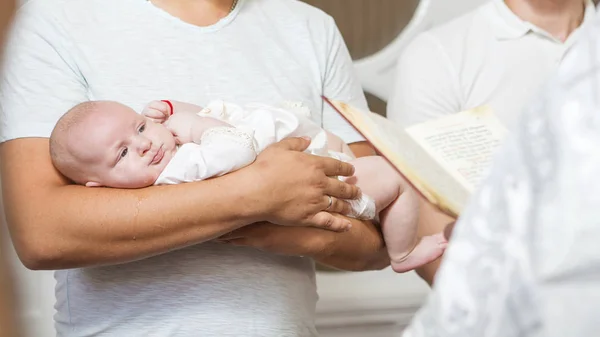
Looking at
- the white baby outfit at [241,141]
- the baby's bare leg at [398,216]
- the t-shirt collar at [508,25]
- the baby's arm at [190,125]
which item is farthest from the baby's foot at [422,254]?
the t-shirt collar at [508,25]

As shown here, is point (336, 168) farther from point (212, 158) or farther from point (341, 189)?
point (212, 158)

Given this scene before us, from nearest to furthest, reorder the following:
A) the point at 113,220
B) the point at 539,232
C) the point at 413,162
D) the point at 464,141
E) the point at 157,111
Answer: the point at 539,232 < the point at 413,162 < the point at 464,141 < the point at 113,220 < the point at 157,111

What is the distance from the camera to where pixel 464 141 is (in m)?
0.87

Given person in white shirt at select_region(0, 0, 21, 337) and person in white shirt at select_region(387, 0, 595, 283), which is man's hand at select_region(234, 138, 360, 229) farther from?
person in white shirt at select_region(0, 0, 21, 337)

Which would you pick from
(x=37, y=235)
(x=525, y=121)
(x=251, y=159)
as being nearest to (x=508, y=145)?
(x=525, y=121)

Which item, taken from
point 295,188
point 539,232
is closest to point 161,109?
point 295,188

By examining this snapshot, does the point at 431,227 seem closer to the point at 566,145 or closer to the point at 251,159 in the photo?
the point at 251,159

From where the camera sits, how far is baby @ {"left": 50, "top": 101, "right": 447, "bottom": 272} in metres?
1.03

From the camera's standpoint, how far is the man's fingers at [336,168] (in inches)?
43.6

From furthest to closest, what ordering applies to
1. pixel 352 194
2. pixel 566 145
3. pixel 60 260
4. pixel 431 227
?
pixel 431 227, pixel 352 194, pixel 60 260, pixel 566 145

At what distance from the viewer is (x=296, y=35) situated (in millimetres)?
1307

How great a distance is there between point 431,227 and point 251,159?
416 mm

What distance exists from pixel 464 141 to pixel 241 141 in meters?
0.34

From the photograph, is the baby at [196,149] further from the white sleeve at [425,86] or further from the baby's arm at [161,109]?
the white sleeve at [425,86]
